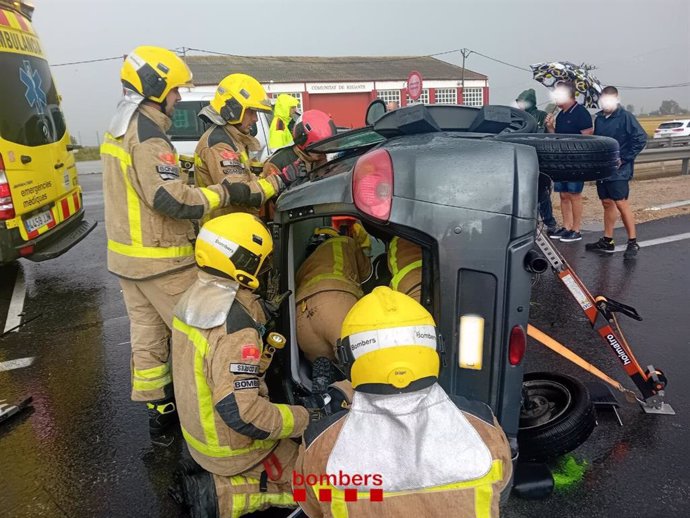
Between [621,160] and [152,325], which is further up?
[621,160]

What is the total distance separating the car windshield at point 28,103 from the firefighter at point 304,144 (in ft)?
8.83

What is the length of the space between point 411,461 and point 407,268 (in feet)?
3.75

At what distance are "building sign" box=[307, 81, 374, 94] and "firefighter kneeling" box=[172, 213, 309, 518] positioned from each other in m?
28.8

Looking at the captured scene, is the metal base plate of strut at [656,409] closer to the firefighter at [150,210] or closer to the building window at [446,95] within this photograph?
the firefighter at [150,210]

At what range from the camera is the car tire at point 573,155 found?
2.12 meters

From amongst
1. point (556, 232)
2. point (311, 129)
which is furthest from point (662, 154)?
point (311, 129)

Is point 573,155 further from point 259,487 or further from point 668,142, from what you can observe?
point 668,142

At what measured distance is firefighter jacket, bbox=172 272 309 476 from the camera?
219cm

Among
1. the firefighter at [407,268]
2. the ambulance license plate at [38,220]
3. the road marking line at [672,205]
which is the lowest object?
the road marking line at [672,205]

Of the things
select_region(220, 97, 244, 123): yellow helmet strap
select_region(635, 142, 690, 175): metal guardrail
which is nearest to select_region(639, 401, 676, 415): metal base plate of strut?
select_region(220, 97, 244, 123): yellow helmet strap

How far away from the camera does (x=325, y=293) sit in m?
2.81

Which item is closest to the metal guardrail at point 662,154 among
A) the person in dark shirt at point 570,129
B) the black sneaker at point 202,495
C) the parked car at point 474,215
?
the person in dark shirt at point 570,129

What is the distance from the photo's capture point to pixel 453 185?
6.43 ft

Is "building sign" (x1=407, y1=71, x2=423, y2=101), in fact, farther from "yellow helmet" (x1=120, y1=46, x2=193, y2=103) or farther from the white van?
"yellow helmet" (x1=120, y1=46, x2=193, y2=103)
